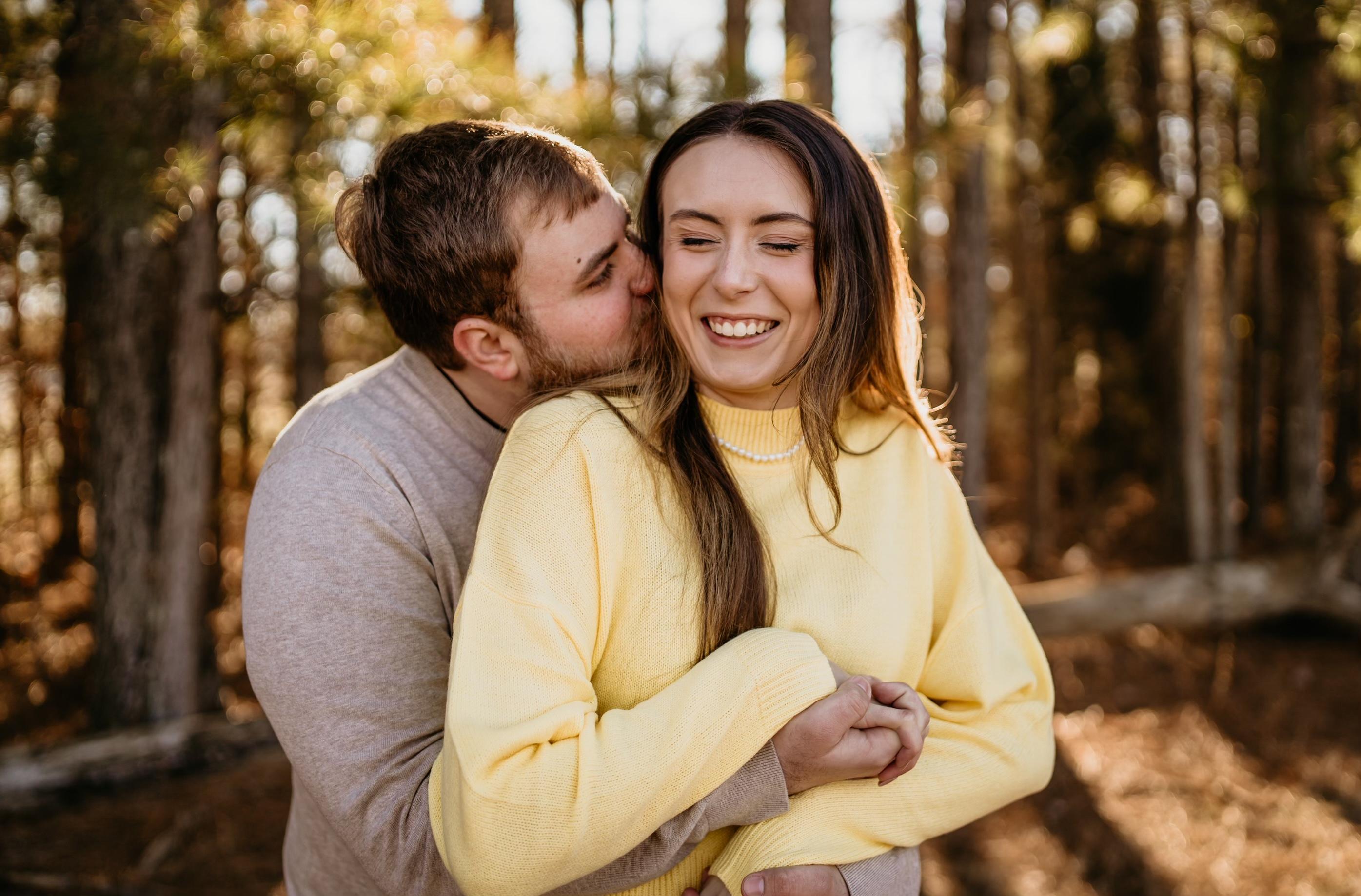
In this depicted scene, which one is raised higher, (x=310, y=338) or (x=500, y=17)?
(x=500, y=17)

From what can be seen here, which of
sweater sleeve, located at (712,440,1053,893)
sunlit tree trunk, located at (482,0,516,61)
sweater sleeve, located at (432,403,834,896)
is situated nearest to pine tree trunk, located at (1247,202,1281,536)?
sunlit tree trunk, located at (482,0,516,61)

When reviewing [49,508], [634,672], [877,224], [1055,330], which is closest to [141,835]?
[634,672]

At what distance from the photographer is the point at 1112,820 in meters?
4.40

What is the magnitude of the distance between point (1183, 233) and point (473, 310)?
6.82m

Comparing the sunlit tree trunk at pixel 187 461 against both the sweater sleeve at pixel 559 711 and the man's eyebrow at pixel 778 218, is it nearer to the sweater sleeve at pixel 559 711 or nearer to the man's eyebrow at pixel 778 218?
the man's eyebrow at pixel 778 218

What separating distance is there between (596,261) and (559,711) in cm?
88

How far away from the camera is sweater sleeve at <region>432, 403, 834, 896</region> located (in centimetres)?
131

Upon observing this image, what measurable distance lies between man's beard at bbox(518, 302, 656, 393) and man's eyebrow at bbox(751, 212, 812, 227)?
317 millimetres

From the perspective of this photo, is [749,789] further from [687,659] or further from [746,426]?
[746,426]

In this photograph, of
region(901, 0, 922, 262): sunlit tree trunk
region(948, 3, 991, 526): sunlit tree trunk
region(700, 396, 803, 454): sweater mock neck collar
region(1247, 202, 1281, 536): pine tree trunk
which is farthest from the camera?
region(1247, 202, 1281, 536): pine tree trunk

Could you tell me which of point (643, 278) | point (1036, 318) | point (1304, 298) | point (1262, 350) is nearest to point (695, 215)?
point (643, 278)

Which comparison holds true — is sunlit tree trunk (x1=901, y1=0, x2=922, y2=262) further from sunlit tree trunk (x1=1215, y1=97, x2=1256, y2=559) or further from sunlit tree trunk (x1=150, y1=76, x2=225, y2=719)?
sunlit tree trunk (x1=150, y1=76, x2=225, y2=719)

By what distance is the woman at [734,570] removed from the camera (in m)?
1.35

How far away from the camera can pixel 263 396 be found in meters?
9.15
